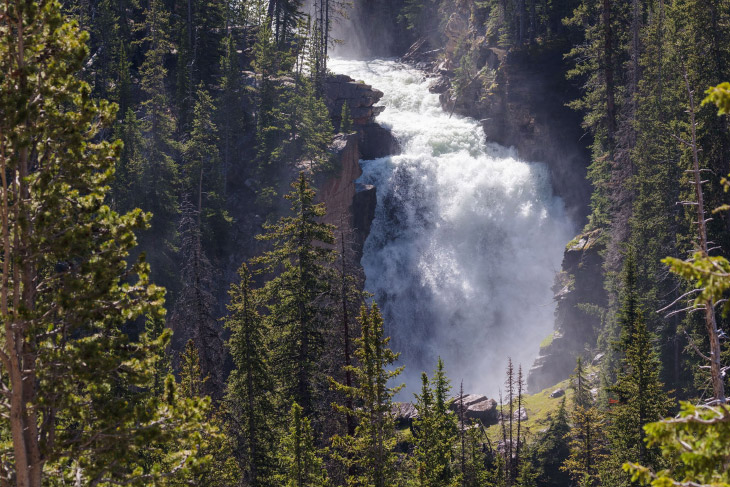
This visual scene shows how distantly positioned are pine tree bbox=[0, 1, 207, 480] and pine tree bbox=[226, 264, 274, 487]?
1324 centimetres

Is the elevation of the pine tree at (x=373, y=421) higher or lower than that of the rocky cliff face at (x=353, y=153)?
lower

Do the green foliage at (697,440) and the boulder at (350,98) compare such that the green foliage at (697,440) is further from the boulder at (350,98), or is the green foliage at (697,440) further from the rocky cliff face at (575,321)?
the boulder at (350,98)

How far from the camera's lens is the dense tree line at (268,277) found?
8875mm

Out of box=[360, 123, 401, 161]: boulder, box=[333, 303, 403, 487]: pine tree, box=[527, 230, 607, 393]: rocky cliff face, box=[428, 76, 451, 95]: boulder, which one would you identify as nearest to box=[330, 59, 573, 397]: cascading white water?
box=[360, 123, 401, 161]: boulder

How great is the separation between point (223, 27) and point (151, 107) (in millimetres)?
14904

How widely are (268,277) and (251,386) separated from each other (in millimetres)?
20742

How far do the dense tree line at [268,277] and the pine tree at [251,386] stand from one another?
103 mm

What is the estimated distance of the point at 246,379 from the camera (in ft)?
74.9

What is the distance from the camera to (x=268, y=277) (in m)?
43.0

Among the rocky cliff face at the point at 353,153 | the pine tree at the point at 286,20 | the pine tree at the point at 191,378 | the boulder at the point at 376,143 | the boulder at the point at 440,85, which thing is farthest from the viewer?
the boulder at the point at 440,85

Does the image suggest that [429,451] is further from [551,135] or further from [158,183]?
[551,135]

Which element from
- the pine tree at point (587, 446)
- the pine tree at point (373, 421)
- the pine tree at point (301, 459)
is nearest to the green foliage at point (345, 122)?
the pine tree at point (587, 446)

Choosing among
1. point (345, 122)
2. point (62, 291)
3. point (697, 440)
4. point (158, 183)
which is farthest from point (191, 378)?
point (345, 122)

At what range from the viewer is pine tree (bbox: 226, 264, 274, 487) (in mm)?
22447
